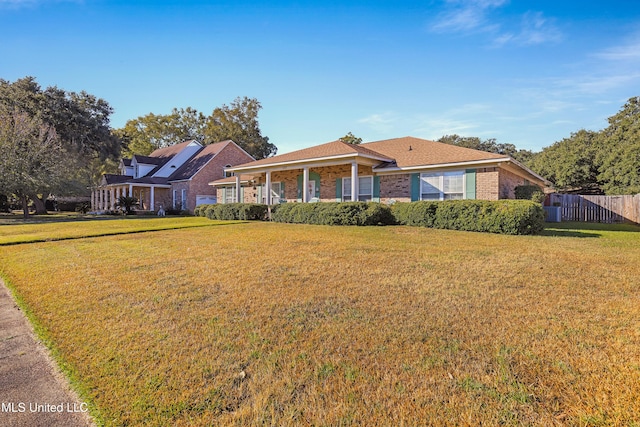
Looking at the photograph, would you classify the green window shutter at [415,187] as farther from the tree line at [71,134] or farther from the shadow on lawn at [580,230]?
the tree line at [71,134]

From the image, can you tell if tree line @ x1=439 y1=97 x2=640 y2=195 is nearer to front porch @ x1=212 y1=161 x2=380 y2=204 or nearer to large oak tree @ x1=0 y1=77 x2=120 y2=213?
front porch @ x1=212 y1=161 x2=380 y2=204

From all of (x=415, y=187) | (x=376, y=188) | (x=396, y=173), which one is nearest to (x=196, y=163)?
(x=376, y=188)

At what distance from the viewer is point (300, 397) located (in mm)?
2225

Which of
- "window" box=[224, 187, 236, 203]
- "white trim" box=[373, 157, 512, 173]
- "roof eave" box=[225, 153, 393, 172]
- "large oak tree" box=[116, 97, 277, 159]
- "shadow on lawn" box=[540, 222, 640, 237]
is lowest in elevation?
"shadow on lawn" box=[540, 222, 640, 237]

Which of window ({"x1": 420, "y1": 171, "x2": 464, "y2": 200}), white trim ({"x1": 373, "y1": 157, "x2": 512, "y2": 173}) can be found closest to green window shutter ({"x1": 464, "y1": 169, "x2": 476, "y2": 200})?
window ({"x1": 420, "y1": 171, "x2": 464, "y2": 200})

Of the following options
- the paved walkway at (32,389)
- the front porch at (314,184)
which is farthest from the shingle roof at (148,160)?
the paved walkway at (32,389)

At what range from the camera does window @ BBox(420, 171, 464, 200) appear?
14.9 metres

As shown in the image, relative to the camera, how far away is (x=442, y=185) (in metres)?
15.3

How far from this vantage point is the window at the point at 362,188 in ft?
58.0

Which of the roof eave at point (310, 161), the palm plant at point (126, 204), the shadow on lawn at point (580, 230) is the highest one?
the roof eave at point (310, 161)

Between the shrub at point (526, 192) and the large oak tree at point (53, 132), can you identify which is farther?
the large oak tree at point (53, 132)

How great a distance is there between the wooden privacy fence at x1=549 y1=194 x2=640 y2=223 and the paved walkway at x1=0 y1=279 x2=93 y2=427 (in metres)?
23.0

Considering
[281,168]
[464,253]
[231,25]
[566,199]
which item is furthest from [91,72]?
[566,199]

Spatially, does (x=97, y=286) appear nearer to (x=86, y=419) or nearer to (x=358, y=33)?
(x=86, y=419)
